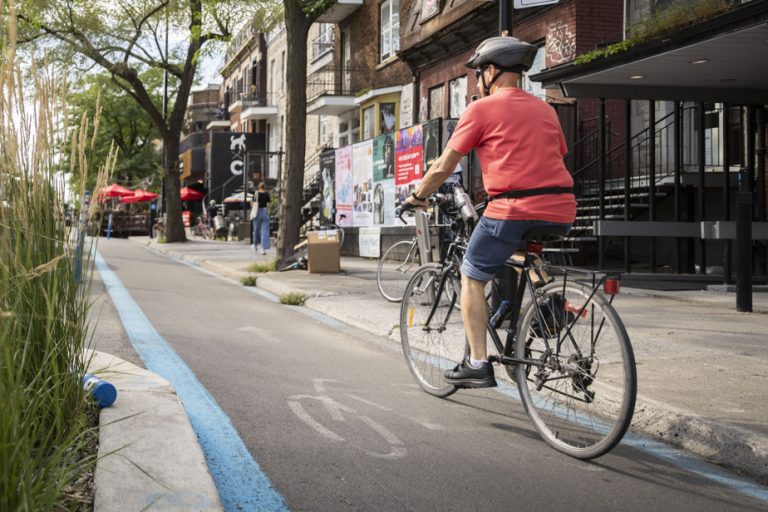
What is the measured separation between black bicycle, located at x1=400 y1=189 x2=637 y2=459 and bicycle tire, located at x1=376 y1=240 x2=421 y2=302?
589 centimetres

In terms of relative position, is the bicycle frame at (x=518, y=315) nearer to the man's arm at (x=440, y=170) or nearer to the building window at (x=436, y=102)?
the man's arm at (x=440, y=170)

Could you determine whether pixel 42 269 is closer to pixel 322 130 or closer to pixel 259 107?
pixel 322 130

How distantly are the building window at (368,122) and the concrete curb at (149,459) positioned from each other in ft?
82.8

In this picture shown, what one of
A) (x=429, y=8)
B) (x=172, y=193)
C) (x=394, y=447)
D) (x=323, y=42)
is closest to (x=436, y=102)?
(x=429, y=8)

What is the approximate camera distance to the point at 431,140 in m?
17.4

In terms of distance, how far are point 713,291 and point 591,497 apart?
9072 millimetres

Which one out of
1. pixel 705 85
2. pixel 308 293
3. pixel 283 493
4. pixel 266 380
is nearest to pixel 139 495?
pixel 283 493

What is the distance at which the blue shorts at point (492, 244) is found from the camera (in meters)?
4.66

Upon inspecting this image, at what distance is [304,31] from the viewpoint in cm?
1692

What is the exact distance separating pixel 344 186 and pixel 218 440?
1811 centimetres

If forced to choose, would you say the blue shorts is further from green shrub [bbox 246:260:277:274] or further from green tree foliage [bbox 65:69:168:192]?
green tree foliage [bbox 65:69:168:192]

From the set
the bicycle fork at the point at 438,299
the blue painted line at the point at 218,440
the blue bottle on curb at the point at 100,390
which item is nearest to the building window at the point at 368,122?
the blue painted line at the point at 218,440

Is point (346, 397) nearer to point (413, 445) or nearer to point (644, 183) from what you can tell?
point (413, 445)

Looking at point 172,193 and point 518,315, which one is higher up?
point 172,193
